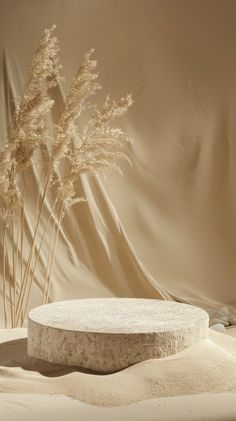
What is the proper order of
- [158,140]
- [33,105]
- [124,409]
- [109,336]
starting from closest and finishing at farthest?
[124,409] < [109,336] < [33,105] < [158,140]

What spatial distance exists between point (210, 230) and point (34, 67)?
6.63 ft

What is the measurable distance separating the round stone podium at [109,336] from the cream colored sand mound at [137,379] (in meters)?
0.04

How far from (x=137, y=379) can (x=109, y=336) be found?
0.68 feet

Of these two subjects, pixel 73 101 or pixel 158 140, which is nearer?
pixel 73 101

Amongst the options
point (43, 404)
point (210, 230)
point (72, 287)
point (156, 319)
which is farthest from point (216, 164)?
point (43, 404)

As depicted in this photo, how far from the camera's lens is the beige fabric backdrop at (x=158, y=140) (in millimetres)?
4336

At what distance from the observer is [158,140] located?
464 centimetres

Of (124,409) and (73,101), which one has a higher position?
(73,101)

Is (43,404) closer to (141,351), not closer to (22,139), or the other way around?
(141,351)

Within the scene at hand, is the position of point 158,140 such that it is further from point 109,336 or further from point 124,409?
point 124,409

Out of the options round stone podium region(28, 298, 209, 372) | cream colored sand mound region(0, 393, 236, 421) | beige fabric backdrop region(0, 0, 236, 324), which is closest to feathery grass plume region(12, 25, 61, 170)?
round stone podium region(28, 298, 209, 372)

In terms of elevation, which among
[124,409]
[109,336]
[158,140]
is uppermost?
[158,140]

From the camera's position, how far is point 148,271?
14.3ft

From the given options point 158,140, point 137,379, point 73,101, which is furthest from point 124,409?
point 158,140
